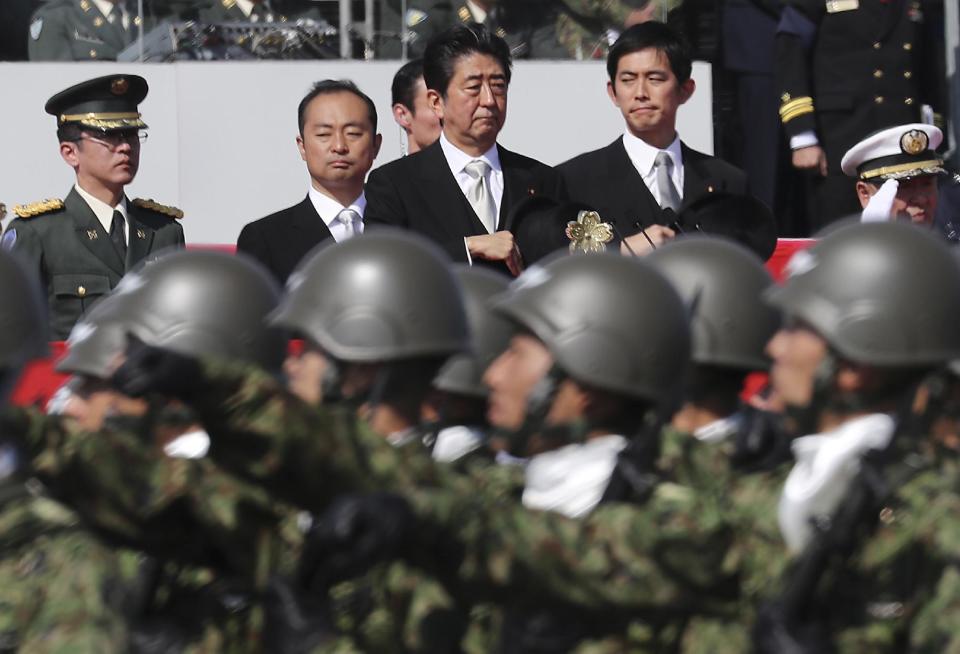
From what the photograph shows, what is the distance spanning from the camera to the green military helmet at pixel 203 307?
5.22m

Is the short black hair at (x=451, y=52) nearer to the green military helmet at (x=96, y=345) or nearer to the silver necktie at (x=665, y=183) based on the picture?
the silver necktie at (x=665, y=183)

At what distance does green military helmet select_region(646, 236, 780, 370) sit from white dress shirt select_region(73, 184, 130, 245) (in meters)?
3.61

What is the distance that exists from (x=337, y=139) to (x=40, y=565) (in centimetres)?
380

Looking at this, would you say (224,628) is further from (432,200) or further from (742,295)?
(432,200)

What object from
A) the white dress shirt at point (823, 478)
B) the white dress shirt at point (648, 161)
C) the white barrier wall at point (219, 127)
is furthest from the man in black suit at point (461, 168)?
the white dress shirt at point (823, 478)

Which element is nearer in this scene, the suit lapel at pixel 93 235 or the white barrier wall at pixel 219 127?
the suit lapel at pixel 93 235

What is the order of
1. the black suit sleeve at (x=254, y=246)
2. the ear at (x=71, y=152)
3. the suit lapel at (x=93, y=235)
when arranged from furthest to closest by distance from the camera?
the ear at (x=71, y=152)
the suit lapel at (x=93, y=235)
the black suit sleeve at (x=254, y=246)

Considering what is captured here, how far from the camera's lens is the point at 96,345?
543 cm

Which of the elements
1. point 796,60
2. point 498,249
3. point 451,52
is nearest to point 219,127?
point 451,52

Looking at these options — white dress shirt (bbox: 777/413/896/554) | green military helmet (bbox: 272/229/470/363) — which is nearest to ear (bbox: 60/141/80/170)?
green military helmet (bbox: 272/229/470/363)

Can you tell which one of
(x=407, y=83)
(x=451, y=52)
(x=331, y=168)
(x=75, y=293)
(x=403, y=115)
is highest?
(x=451, y=52)

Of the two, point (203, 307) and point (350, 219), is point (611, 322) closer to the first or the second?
point (203, 307)

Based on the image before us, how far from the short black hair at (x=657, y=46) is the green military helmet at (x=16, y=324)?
3905 millimetres

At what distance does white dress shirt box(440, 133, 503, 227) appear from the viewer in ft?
27.1
